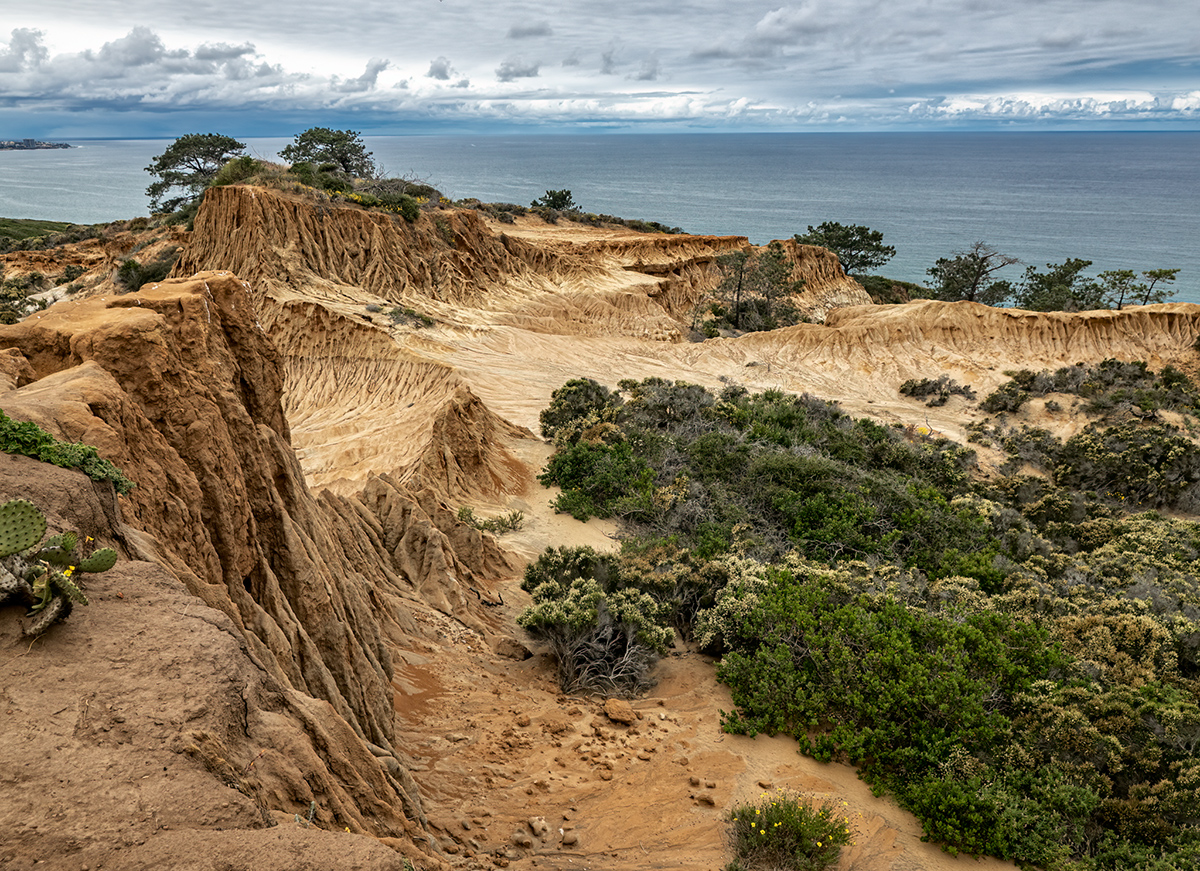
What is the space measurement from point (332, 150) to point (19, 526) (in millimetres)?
51136

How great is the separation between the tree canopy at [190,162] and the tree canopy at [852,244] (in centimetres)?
4225

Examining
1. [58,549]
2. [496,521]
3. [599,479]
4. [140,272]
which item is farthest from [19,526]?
[140,272]

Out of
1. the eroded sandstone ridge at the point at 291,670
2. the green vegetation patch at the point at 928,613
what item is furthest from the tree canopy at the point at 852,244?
the eroded sandstone ridge at the point at 291,670

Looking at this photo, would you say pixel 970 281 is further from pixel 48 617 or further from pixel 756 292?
pixel 48 617

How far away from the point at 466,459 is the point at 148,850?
13.9 meters

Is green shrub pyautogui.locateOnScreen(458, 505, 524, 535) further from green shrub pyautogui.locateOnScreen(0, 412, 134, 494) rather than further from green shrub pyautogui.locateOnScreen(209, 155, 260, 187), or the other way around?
green shrub pyautogui.locateOnScreen(209, 155, 260, 187)

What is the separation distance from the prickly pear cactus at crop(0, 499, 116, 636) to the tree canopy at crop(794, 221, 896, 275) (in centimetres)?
5752

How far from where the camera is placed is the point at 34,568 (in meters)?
3.91

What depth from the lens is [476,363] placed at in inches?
1035

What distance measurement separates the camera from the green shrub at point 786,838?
21.4ft

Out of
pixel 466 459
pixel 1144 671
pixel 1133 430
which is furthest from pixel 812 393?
pixel 1144 671

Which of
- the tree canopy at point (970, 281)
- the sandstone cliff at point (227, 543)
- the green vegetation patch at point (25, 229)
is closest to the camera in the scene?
the sandstone cliff at point (227, 543)

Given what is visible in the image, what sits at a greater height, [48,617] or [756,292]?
Result: [756,292]

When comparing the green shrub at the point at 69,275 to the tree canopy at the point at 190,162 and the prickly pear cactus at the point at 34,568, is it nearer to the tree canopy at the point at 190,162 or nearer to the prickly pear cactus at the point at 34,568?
the tree canopy at the point at 190,162
